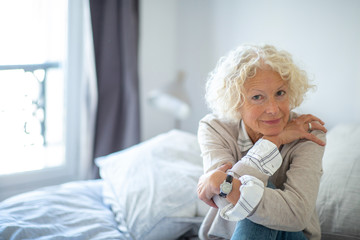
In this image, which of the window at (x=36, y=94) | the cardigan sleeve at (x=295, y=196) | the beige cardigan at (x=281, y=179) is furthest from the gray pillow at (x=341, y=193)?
the window at (x=36, y=94)

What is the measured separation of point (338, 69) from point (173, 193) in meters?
1.06

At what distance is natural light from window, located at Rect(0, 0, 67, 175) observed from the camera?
8.50 feet

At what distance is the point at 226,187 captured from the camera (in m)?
1.31

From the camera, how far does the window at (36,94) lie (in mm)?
2602

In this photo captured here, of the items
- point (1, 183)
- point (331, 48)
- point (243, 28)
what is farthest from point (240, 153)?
point (1, 183)

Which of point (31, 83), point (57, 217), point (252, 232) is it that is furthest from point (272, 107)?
point (31, 83)

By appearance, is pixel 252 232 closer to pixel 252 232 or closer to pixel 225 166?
pixel 252 232

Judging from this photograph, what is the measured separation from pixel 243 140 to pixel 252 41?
1202mm

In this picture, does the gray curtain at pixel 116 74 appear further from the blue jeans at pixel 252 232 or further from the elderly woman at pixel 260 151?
→ the blue jeans at pixel 252 232

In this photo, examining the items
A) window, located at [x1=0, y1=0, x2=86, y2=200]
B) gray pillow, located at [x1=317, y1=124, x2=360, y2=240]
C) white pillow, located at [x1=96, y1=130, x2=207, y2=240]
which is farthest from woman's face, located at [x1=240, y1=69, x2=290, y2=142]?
window, located at [x1=0, y1=0, x2=86, y2=200]

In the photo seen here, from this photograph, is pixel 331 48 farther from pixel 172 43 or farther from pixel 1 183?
pixel 1 183

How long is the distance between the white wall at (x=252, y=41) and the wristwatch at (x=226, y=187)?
1.79 ft

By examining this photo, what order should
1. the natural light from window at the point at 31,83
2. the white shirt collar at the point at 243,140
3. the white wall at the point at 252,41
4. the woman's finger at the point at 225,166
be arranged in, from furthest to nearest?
1. the natural light from window at the point at 31,83
2. the white wall at the point at 252,41
3. the white shirt collar at the point at 243,140
4. the woman's finger at the point at 225,166

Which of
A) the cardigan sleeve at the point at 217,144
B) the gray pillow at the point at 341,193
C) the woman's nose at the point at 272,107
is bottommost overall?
the gray pillow at the point at 341,193
